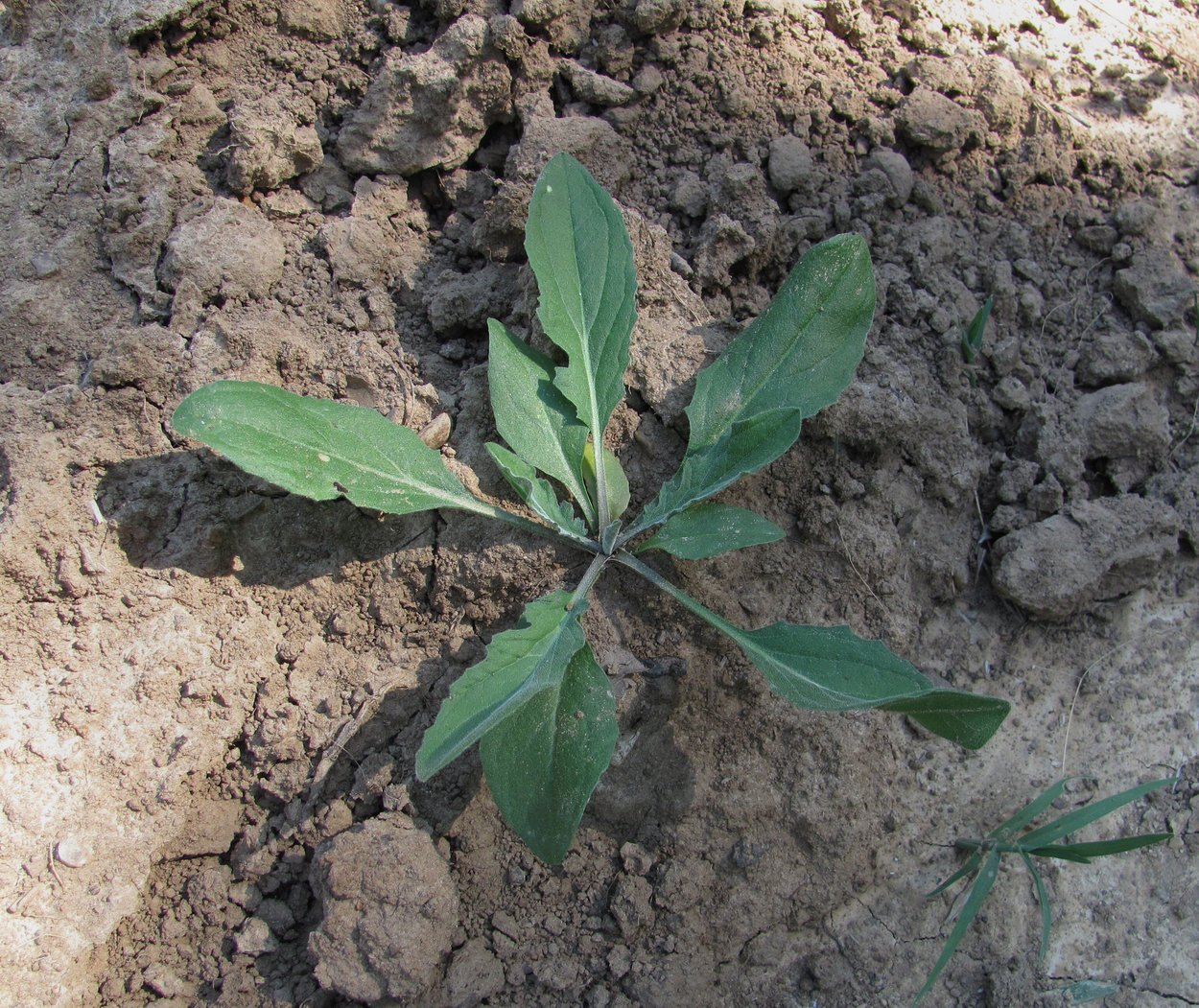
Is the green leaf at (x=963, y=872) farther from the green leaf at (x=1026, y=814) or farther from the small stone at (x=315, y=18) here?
the small stone at (x=315, y=18)

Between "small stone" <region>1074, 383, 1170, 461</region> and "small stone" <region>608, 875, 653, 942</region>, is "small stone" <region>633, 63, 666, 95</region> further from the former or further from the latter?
"small stone" <region>608, 875, 653, 942</region>

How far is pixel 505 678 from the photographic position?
1.46m

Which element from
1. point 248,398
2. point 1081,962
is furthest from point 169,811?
point 1081,962

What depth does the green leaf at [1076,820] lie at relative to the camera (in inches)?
64.2

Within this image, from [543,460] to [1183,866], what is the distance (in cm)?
153

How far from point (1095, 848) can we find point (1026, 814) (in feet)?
0.41

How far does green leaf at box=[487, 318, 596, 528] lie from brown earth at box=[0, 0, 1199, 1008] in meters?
0.12

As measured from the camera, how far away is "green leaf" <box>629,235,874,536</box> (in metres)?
1.79

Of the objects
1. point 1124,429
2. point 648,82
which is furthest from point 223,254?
point 1124,429

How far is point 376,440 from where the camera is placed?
1.76 metres

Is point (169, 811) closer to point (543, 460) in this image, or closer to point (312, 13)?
point (543, 460)

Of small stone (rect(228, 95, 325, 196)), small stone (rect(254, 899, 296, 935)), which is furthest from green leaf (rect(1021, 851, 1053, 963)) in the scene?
small stone (rect(228, 95, 325, 196))

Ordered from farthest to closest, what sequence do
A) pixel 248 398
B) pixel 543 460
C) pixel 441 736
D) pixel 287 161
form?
pixel 287 161 → pixel 543 460 → pixel 248 398 → pixel 441 736

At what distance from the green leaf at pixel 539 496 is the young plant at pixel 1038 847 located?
0.98 m
